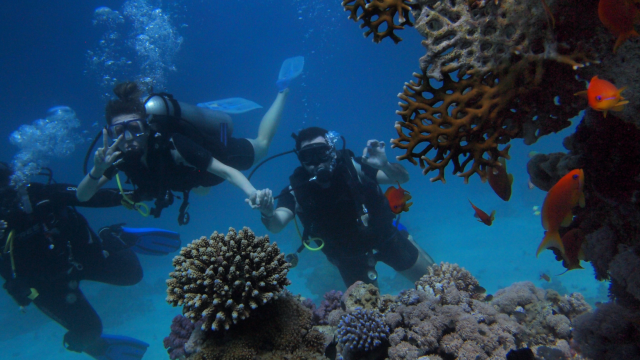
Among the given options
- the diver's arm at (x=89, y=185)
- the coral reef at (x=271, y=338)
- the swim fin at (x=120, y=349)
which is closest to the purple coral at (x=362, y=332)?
the coral reef at (x=271, y=338)

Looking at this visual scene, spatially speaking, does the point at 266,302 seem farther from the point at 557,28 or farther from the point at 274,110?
the point at 274,110

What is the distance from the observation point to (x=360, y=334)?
2.61m

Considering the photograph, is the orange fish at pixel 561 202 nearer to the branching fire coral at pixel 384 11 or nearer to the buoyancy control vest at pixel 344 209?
the branching fire coral at pixel 384 11

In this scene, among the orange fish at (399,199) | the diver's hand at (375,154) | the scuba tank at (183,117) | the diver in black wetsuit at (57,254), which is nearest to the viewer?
the orange fish at (399,199)

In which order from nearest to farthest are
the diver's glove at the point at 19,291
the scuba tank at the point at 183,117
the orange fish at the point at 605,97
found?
the orange fish at the point at 605,97 → the scuba tank at the point at 183,117 → the diver's glove at the point at 19,291

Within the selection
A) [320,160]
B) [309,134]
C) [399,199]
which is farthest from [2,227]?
[399,199]

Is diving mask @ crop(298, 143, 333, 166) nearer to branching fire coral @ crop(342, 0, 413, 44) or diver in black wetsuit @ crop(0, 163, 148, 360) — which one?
branching fire coral @ crop(342, 0, 413, 44)

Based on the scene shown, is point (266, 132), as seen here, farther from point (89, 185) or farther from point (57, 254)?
point (57, 254)

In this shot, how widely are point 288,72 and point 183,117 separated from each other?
277 inches

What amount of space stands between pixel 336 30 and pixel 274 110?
117 feet

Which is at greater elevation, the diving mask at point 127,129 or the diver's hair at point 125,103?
the diver's hair at point 125,103

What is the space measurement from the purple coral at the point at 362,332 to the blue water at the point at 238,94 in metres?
14.2

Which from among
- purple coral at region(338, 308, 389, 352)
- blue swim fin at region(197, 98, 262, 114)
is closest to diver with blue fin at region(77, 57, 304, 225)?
purple coral at region(338, 308, 389, 352)

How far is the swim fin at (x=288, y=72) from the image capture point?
35.8 feet
